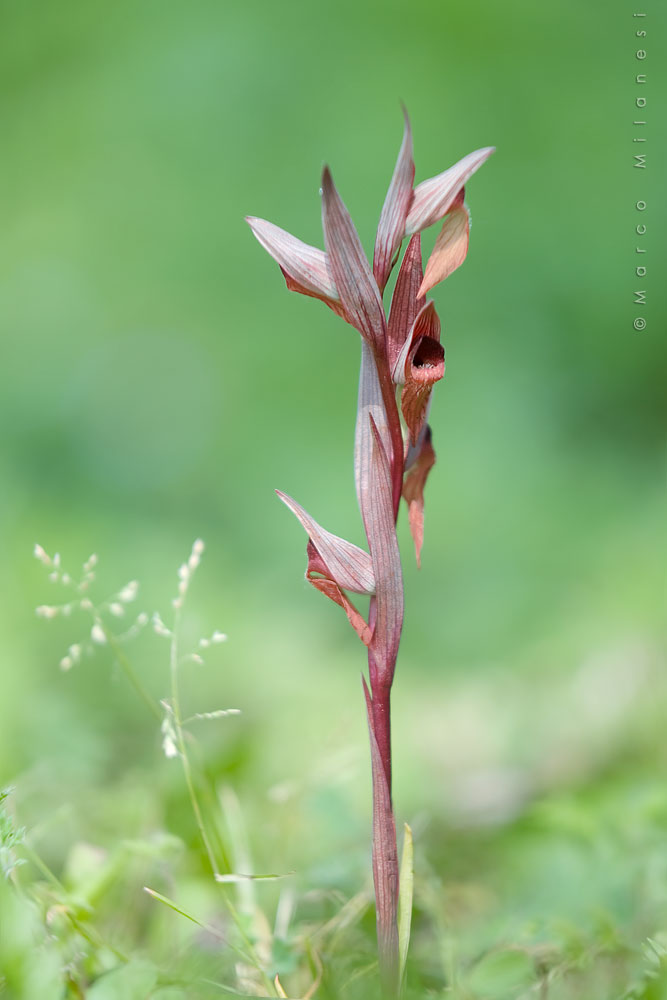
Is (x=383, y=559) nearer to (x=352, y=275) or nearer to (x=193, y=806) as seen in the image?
(x=352, y=275)

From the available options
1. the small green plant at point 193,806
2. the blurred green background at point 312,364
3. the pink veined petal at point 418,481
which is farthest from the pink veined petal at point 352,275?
the blurred green background at point 312,364

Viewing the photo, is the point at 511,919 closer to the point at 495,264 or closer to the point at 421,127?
the point at 495,264

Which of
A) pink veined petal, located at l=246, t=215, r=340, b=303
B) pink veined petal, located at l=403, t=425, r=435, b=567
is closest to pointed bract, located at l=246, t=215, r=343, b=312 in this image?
pink veined petal, located at l=246, t=215, r=340, b=303

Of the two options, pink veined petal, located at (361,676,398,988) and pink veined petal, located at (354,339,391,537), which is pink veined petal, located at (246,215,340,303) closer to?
pink veined petal, located at (354,339,391,537)

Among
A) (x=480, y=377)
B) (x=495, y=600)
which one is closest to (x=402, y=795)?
(x=495, y=600)

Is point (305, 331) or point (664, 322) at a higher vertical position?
point (305, 331)
